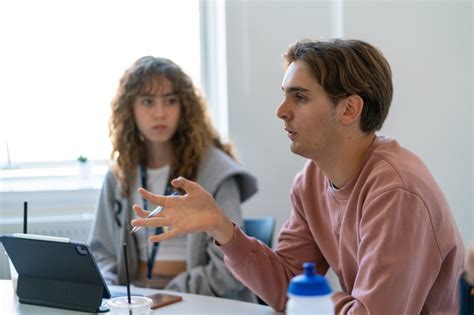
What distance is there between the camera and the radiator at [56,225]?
9.72ft

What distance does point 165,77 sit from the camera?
2670mm

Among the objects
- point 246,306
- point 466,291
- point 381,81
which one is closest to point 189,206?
point 246,306

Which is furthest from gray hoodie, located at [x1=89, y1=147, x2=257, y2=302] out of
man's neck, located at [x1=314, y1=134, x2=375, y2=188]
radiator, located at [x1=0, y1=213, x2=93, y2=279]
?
man's neck, located at [x1=314, y1=134, x2=375, y2=188]

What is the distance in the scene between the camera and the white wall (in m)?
3.07

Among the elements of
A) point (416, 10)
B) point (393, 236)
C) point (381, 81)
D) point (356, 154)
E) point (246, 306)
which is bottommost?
point (246, 306)

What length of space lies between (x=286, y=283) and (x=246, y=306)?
152 mm

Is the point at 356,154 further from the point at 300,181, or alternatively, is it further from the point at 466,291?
the point at 466,291

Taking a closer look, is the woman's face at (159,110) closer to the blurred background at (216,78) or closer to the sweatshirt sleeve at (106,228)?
the sweatshirt sleeve at (106,228)

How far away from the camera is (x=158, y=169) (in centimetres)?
274

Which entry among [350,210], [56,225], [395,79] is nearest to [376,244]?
[350,210]

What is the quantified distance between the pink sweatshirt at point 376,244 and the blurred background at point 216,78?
111 cm

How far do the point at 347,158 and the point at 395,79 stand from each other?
4.71 feet

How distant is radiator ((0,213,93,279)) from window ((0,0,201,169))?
0.99 feet

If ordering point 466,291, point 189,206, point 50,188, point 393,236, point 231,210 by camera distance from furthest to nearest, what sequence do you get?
point 50,188 < point 231,210 < point 189,206 < point 393,236 < point 466,291
